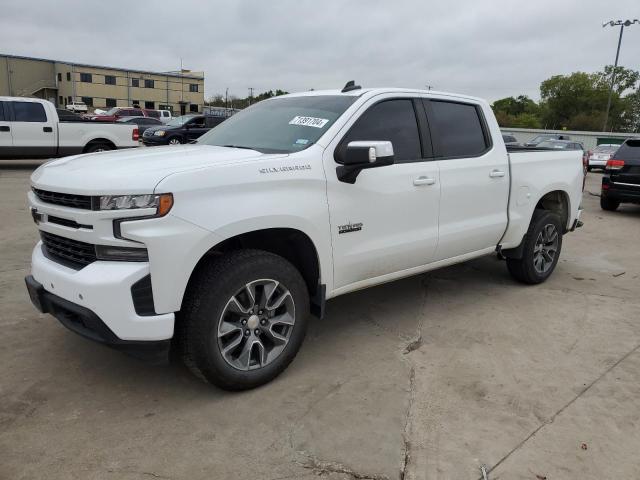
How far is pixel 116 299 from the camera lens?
8.68 ft

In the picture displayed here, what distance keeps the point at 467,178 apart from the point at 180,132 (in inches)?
674

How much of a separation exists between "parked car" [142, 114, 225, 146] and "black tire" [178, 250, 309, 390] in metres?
17.2

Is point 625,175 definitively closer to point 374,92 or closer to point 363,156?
point 374,92

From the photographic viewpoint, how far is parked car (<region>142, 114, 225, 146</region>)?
19.7 meters

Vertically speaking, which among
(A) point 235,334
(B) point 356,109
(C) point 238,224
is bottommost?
(A) point 235,334

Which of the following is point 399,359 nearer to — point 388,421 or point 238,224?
point 388,421

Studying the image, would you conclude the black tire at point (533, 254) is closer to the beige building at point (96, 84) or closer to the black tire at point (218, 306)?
the black tire at point (218, 306)

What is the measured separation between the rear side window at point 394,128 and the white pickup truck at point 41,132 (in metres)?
11.8

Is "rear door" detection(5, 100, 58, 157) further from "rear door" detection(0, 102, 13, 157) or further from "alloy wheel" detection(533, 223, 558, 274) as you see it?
"alloy wheel" detection(533, 223, 558, 274)

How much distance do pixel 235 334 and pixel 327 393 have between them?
0.69m

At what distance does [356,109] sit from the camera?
3668 millimetres

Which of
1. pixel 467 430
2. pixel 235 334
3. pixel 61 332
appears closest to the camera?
pixel 467 430

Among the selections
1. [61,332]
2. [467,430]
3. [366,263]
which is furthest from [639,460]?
[61,332]

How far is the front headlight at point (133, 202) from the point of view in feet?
8.68
